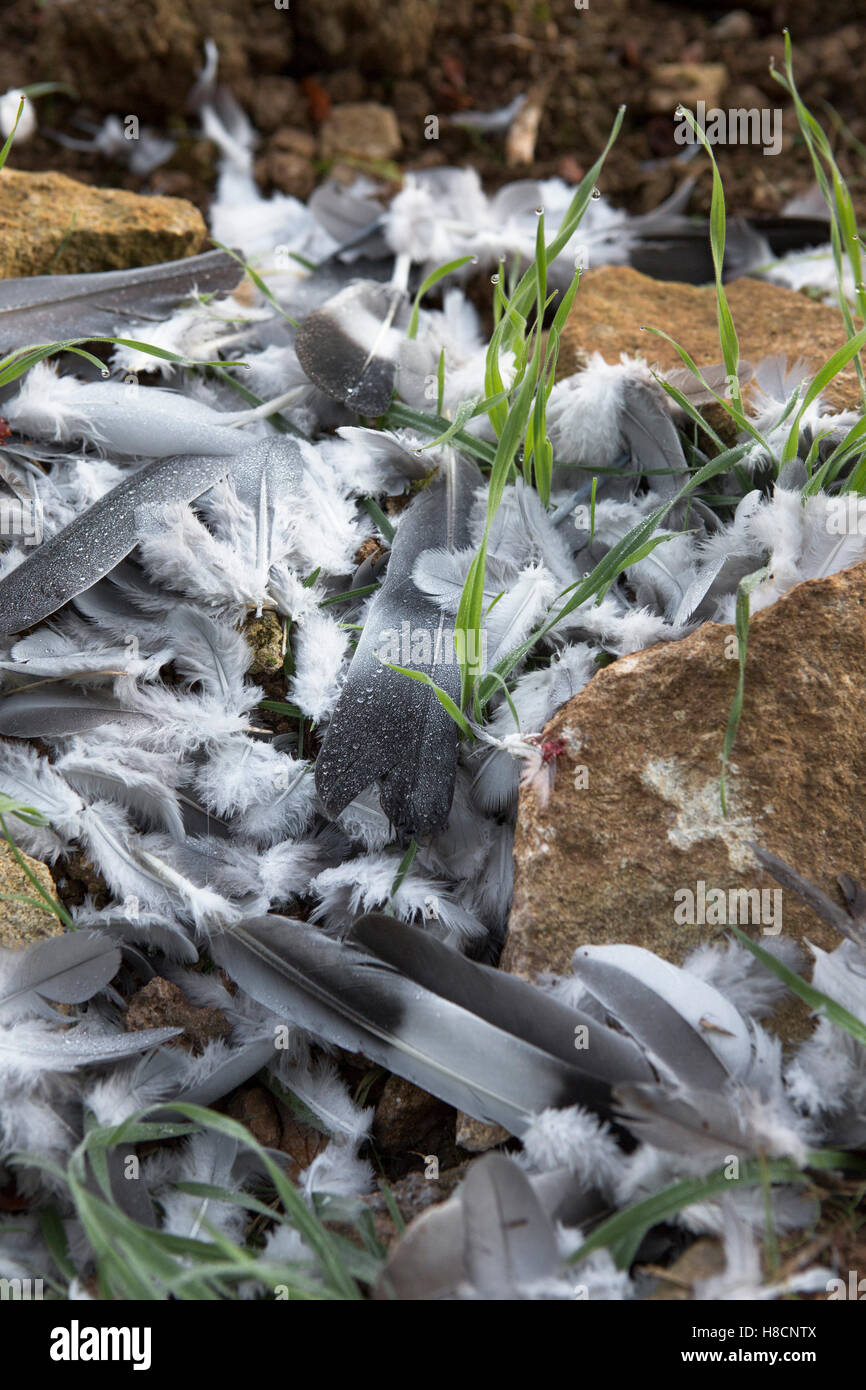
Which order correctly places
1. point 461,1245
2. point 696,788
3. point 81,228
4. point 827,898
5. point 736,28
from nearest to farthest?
point 461,1245
point 827,898
point 696,788
point 81,228
point 736,28

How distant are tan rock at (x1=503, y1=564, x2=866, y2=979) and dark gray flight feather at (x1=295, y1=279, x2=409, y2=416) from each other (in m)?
0.76

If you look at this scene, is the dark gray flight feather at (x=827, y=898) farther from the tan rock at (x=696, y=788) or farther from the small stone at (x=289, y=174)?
the small stone at (x=289, y=174)

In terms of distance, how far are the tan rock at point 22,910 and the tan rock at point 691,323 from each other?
1.31 metres

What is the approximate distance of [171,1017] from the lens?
1.35 meters

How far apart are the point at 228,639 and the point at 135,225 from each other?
1.06 metres

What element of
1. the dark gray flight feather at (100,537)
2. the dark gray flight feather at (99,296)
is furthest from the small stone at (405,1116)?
the dark gray flight feather at (99,296)

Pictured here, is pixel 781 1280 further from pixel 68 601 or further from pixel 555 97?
pixel 555 97

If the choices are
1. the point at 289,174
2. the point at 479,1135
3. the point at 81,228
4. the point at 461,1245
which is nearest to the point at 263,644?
the point at 479,1135

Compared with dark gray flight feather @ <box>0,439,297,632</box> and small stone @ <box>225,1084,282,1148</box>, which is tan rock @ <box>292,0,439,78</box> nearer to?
dark gray flight feather @ <box>0,439,297,632</box>

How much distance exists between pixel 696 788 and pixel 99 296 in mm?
1512

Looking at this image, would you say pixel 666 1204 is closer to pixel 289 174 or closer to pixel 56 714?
pixel 56 714

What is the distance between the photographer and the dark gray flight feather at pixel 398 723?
1.41 meters

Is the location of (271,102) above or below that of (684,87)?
below

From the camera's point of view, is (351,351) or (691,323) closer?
(351,351)
